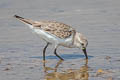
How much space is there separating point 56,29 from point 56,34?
0.13 metres

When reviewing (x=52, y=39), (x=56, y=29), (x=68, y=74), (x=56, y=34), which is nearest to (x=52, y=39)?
(x=52, y=39)

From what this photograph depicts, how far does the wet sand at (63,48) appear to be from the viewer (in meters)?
7.91

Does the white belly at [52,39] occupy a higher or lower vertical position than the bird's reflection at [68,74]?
higher

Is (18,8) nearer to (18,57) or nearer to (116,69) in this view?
(18,57)

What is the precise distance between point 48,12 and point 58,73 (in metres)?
5.94

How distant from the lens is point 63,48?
1052 cm

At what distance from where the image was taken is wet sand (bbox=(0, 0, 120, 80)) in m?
7.91

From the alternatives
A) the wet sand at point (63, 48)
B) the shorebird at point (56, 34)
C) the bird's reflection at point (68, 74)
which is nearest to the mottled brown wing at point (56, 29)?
the shorebird at point (56, 34)

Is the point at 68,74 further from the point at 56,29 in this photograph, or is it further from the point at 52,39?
the point at 56,29

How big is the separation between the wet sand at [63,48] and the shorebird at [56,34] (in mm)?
298

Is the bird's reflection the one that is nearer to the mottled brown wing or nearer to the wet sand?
the wet sand

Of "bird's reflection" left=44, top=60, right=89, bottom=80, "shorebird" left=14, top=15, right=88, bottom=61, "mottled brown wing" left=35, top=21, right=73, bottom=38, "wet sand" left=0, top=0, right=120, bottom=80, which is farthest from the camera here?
"mottled brown wing" left=35, top=21, right=73, bottom=38

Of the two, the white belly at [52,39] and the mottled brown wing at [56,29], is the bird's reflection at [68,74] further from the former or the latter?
the mottled brown wing at [56,29]

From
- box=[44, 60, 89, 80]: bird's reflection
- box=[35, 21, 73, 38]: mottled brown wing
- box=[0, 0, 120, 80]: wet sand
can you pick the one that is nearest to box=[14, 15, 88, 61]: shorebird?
box=[35, 21, 73, 38]: mottled brown wing
